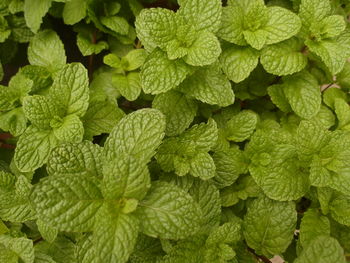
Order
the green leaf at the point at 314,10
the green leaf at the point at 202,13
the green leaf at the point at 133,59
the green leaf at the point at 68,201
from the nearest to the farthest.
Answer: the green leaf at the point at 68,201, the green leaf at the point at 202,13, the green leaf at the point at 314,10, the green leaf at the point at 133,59

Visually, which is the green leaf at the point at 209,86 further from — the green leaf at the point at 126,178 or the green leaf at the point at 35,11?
the green leaf at the point at 35,11

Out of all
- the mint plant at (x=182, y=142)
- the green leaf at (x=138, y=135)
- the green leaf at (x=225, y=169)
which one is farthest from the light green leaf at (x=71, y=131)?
the green leaf at (x=225, y=169)

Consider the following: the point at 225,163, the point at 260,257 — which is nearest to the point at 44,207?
the point at 225,163

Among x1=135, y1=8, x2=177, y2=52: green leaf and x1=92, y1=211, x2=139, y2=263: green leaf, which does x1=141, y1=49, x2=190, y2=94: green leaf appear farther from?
x1=92, y1=211, x2=139, y2=263: green leaf

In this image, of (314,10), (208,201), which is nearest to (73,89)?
(208,201)

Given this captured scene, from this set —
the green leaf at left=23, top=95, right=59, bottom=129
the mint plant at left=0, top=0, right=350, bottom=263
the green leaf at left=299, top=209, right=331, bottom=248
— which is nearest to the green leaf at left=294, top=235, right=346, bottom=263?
the mint plant at left=0, top=0, right=350, bottom=263

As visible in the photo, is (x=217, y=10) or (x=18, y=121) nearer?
(x=217, y=10)

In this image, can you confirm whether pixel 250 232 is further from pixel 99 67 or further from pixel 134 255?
pixel 99 67
